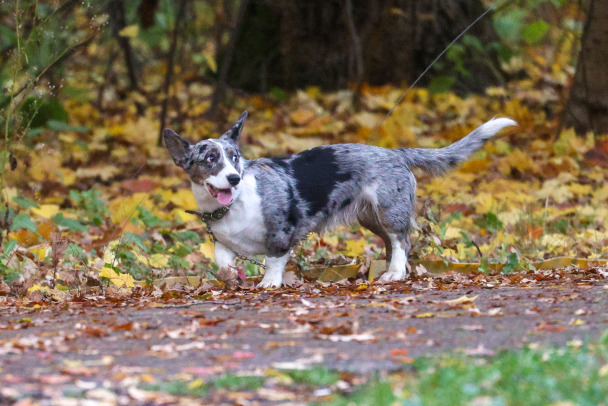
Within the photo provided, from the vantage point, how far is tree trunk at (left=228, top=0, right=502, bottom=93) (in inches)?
443

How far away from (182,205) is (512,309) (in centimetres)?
444

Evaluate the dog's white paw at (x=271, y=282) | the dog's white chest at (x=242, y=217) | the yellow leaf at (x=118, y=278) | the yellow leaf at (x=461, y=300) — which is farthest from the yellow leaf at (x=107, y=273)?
the yellow leaf at (x=461, y=300)

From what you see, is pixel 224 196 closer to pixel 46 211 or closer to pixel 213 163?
pixel 213 163

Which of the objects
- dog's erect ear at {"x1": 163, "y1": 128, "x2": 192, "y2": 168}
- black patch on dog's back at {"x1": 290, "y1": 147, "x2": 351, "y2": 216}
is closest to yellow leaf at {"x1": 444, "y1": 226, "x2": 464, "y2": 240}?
black patch on dog's back at {"x1": 290, "y1": 147, "x2": 351, "y2": 216}

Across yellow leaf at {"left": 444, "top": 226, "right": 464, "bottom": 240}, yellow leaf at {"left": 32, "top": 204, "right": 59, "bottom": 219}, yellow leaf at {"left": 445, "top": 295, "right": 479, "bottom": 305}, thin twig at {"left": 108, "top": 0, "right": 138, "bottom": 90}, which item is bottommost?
yellow leaf at {"left": 444, "top": 226, "right": 464, "bottom": 240}

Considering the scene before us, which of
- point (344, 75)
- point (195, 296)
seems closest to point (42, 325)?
point (195, 296)

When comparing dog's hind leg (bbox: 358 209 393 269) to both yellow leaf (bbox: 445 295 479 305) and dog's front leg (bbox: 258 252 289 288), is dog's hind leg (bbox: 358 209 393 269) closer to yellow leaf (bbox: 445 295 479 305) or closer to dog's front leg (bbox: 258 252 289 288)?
dog's front leg (bbox: 258 252 289 288)

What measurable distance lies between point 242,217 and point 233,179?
33 centimetres

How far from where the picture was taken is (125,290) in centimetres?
511

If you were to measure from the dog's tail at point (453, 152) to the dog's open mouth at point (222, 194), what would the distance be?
134 centimetres

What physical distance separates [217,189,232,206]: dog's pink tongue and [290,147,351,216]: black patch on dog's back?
0.50 meters

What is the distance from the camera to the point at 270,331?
137 inches

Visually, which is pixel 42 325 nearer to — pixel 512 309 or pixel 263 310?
pixel 263 310

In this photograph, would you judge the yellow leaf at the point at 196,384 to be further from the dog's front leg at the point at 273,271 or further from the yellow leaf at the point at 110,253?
the yellow leaf at the point at 110,253
